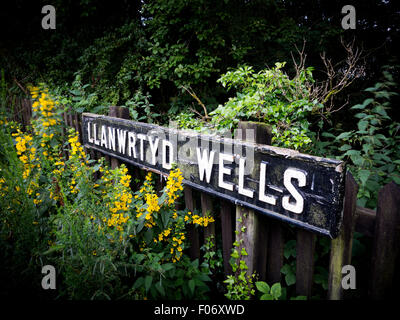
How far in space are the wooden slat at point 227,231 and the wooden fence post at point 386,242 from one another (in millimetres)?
912

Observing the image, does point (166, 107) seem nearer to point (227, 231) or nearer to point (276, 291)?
point (227, 231)

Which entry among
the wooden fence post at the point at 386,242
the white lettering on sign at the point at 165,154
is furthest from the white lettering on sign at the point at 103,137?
the wooden fence post at the point at 386,242

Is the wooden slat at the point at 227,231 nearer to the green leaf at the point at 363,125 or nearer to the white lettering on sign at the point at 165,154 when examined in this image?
the white lettering on sign at the point at 165,154

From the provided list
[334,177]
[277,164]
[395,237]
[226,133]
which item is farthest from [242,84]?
[395,237]

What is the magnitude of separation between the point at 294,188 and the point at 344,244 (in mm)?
408

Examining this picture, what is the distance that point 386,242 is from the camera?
1275 millimetres

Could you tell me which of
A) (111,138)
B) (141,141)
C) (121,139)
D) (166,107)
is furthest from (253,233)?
(166,107)

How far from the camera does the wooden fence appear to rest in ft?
4.12

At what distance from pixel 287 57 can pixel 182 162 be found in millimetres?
3254

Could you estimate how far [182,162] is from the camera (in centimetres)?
201

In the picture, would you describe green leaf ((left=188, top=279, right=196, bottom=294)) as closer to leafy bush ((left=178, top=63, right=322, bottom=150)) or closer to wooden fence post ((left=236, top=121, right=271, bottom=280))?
wooden fence post ((left=236, top=121, right=271, bottom=280))

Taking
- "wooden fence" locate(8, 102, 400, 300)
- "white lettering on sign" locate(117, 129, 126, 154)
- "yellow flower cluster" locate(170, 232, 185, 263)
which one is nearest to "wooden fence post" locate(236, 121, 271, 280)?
"wooden fence" locate(8, 102, 400, 300)

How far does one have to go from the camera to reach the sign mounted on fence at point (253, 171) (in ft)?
4.14
